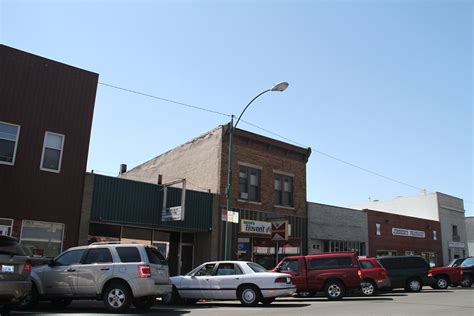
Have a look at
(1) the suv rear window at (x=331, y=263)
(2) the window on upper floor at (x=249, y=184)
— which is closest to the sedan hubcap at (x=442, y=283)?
(1) the suv rear window at (x=331, y=263)

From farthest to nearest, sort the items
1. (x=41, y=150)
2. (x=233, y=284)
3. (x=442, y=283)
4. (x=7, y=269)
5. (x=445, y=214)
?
(x=445, y=214) → (x=442, y=283) → (x=41, y=150) → (x=233, y=284) → (x=7, y=269)

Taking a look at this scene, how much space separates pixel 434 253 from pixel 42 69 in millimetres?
35098

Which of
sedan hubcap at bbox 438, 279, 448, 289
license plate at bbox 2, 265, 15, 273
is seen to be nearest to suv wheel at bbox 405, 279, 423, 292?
sedan hubcap at bbox 438, 279, 448, 289

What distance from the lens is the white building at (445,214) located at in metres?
41.9

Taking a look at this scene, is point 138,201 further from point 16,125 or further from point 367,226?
point 367,226

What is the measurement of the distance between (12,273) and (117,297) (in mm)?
2766

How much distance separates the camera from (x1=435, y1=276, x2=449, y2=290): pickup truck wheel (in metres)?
24.3

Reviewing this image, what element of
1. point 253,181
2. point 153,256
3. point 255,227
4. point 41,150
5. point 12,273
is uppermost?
point 253,181

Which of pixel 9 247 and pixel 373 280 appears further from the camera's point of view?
pixel 373 280

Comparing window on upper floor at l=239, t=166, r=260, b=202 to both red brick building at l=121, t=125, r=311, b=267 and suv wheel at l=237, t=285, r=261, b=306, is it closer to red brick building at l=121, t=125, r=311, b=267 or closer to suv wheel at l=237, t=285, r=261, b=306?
red brick building at l=121, t=125, r=311, b=267

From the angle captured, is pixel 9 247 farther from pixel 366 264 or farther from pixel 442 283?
pixel 442 283

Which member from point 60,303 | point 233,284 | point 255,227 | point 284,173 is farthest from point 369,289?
point 60,303

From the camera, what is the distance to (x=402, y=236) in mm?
36219

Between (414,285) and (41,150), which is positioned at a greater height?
(41,150)
